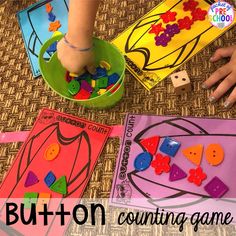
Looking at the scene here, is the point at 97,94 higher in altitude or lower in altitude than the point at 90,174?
higher

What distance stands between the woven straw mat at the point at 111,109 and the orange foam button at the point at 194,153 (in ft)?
0.26

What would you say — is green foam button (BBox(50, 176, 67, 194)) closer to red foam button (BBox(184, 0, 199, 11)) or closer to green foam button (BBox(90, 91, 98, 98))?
green foam button (BBox(90, 91, 98, 98))

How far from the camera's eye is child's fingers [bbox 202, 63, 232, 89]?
728mm

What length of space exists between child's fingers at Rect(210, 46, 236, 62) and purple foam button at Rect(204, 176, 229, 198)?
10.6 inches

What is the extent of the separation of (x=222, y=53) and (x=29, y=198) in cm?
50

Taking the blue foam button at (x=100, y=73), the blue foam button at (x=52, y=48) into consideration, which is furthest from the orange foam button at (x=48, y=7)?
the blue foam button at (x=100, y=73)

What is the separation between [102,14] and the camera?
2.97 ft

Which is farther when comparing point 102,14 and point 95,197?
point 102,14

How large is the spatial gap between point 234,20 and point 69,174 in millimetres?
504

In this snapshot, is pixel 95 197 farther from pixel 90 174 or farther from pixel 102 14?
pixel 102 14

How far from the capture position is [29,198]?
69cm

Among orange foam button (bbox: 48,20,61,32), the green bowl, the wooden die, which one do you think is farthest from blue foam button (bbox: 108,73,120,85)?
orange foam button (bbox: 48,20,61,32)

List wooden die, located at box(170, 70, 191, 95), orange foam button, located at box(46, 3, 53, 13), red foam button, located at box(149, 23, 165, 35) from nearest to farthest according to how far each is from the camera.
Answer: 1. wooden die, located at box(170, 70, 191, 95)
2. red foam button, located at box(149, 23, 165, 35)
3. orange foam button, located at box(46, 3, 53, 13)

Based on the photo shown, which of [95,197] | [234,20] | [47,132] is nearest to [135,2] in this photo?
[234,20]
